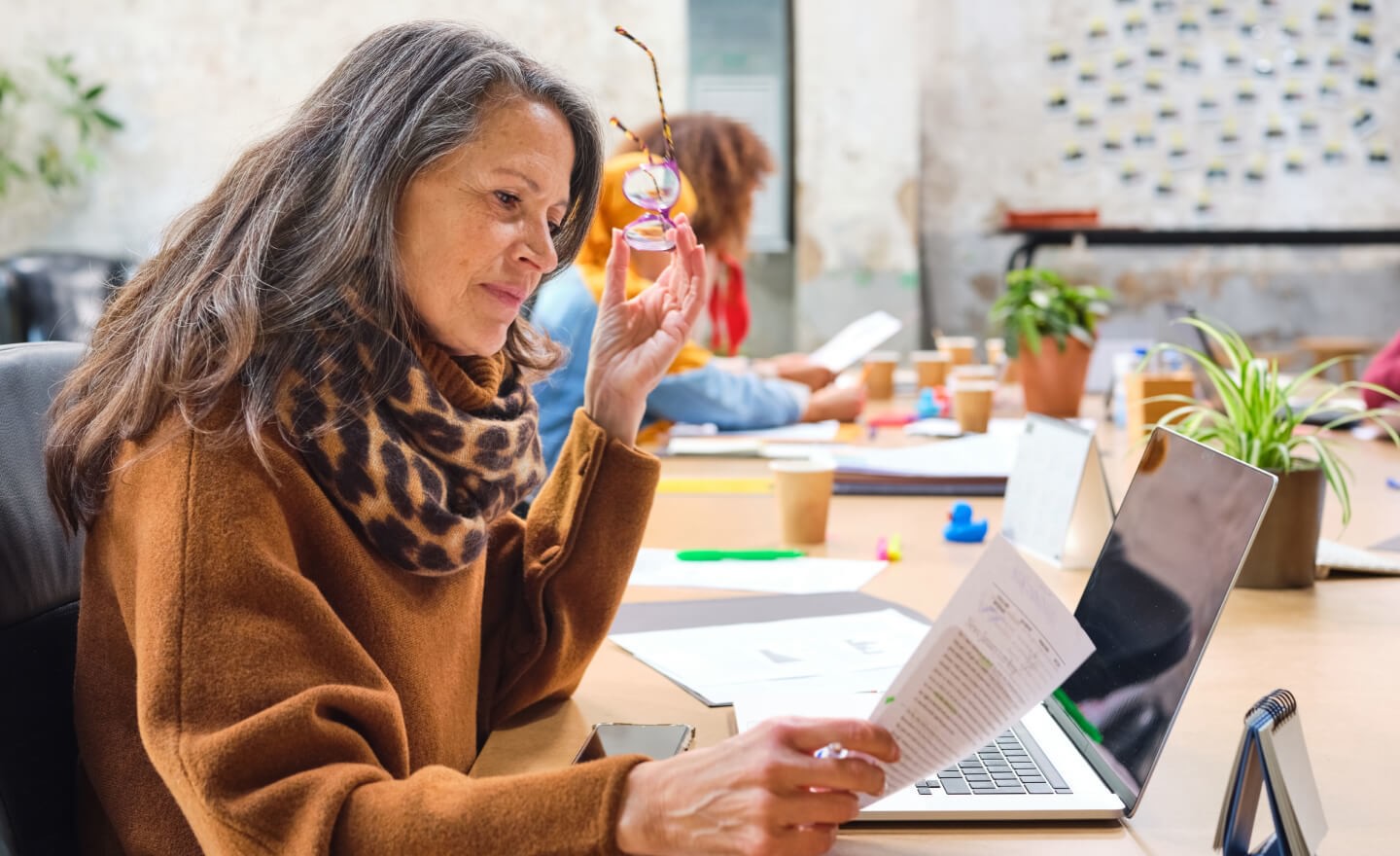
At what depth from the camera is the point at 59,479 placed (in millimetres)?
939

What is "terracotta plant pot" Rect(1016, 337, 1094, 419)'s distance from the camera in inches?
115

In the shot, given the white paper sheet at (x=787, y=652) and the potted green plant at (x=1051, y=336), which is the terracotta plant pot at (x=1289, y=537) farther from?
the potted green plant at (x=1051, y=336)

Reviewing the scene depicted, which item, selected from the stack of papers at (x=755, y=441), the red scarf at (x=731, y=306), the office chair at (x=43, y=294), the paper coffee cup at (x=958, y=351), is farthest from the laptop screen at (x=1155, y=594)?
the office chair at (x=43, y=294)

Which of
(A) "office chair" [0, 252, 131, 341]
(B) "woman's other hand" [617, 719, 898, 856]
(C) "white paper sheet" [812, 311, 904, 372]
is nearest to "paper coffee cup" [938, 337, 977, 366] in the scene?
(C) "white paper sheet" [812, 311, 904, 372]

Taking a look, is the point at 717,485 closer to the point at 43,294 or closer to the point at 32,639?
the point at 32,639

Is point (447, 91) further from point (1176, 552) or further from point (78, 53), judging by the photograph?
point (78, 53)

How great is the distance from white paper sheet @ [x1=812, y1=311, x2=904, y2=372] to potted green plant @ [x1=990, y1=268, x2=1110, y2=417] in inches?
10.4

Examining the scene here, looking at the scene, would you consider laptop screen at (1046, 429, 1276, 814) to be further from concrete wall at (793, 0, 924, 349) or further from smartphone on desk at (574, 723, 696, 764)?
concrete wall at (793, 0, 924, 349)

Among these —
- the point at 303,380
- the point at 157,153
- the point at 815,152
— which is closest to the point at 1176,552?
the point at 303,380

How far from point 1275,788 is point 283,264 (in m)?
0.73

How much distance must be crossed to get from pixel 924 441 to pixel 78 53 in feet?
17.8

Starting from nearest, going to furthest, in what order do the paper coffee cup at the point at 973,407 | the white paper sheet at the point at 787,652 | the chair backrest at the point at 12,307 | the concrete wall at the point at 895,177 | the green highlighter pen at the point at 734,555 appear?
the white paper sheet at the point at 787,652 < the green highlighter pen at the point at 734,555 < the paper coffee cup at the point at 973,407 < the chair backrest at the point at 12,307 < the concrete wall at the point at 895,177

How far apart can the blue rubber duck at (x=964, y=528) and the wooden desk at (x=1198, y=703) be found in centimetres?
2

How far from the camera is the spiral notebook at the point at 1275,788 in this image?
742 mm
